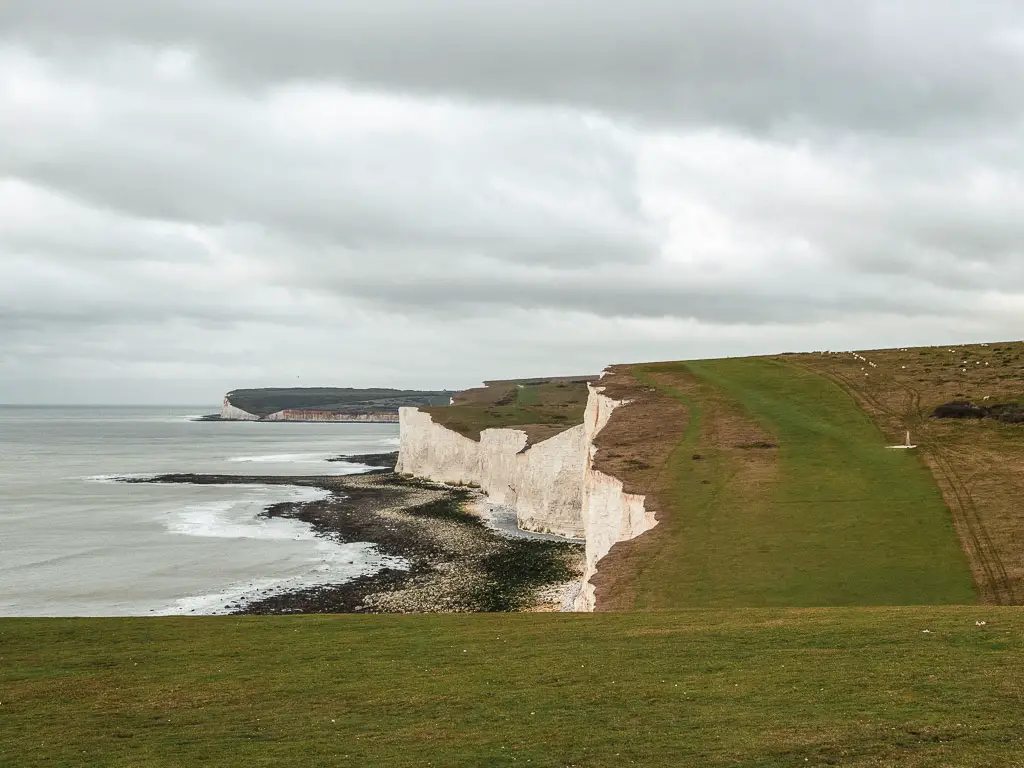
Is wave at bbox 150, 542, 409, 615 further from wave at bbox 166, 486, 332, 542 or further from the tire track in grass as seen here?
the tire track in grass

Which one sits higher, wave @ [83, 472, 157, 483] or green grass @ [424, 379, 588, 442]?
green grass @ [424, 379, 588, 442]

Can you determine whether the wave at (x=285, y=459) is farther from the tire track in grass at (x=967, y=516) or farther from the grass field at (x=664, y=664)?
the grass field at (x=664, y=664)

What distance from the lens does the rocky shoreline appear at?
37.5 meters

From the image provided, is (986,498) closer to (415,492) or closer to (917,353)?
(917,353)

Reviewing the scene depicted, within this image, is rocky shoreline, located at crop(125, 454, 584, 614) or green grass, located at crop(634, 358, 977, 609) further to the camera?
rocky shoreline, located at crop(125, 454, 584, 614)

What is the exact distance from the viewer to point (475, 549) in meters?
52.2

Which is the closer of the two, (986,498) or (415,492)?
(986,498)

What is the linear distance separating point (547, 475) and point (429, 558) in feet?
52.7

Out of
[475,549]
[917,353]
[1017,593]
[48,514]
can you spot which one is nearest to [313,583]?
[475,549]

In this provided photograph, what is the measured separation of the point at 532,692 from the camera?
1351 cm

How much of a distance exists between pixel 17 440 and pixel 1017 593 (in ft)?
670

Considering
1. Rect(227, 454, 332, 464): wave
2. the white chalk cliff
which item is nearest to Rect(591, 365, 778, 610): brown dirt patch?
the white chalk cliff

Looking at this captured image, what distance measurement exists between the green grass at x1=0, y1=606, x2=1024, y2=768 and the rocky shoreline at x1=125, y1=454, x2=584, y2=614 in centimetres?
1833

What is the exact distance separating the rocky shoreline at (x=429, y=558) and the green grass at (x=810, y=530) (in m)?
8.96
